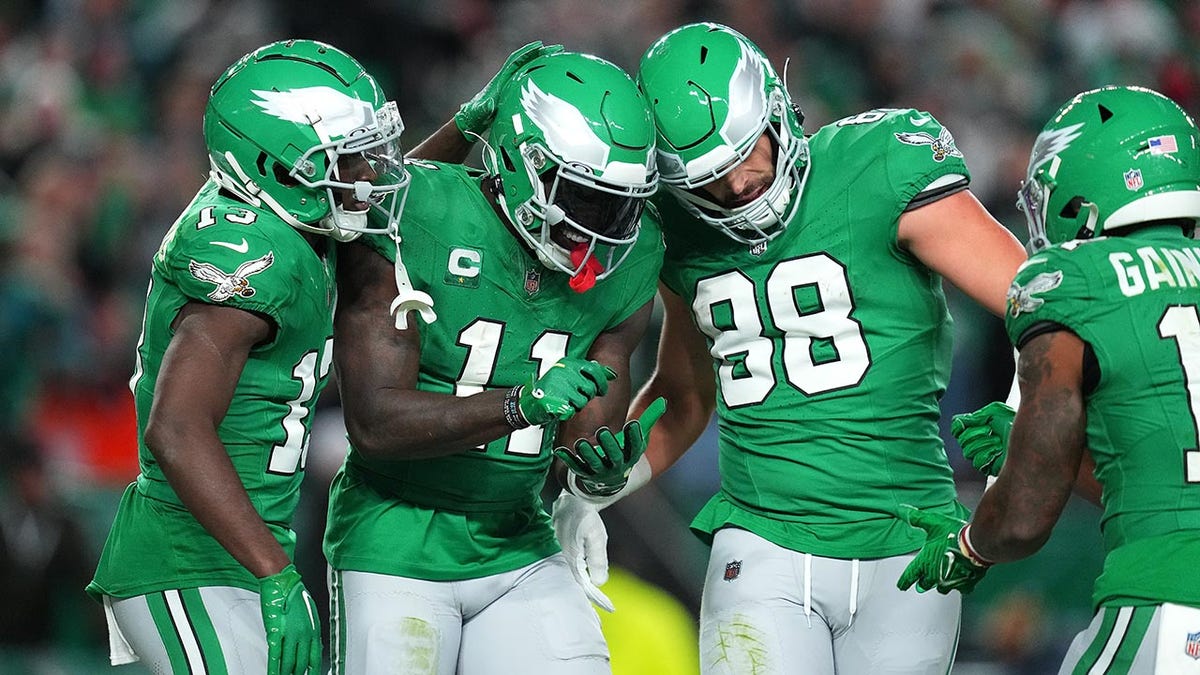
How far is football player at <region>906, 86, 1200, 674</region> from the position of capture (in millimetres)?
2447

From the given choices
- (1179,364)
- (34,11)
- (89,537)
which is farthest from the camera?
(34,11)

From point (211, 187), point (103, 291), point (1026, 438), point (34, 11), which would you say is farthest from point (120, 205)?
point (1026, 438)

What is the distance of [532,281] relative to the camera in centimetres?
320

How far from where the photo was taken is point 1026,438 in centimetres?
250

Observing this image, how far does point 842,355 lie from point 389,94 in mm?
4744

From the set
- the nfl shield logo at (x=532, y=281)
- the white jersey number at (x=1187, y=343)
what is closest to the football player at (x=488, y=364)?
the nfl shield logo at (x=532, y=281)

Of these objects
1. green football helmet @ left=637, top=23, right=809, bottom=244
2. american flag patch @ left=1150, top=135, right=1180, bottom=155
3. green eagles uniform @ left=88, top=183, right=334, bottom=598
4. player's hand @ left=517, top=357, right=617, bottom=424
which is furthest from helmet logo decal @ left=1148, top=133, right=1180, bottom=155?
green eagles uniform @ left=88, top=183, right=334, bottom=598

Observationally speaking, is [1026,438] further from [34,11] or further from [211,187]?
[34,11]

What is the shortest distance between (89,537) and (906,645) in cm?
365

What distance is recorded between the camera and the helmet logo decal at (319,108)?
9.91ft

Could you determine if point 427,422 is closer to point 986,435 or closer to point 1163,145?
point 986,435

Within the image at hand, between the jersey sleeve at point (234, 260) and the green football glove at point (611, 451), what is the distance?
2.12ft

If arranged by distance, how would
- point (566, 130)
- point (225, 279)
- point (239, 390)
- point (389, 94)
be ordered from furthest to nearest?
point (389, 94) < point (566, 130) < point (239, 390) < point (225, 279)

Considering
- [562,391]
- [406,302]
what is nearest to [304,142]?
[406,302]
